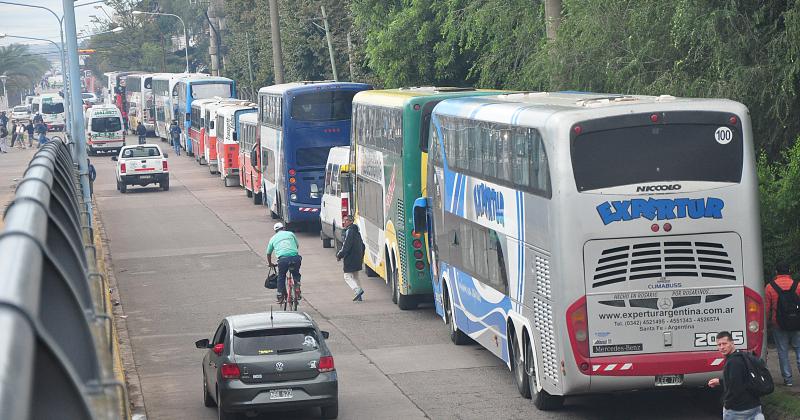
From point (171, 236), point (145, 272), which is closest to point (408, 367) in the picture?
point (145, 272)

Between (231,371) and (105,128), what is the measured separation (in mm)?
59734

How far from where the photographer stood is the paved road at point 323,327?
1573cm

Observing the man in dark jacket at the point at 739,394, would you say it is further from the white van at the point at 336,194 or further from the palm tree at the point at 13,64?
the palm tree at the point at 13,64

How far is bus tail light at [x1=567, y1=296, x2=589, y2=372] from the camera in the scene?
45.0 feet

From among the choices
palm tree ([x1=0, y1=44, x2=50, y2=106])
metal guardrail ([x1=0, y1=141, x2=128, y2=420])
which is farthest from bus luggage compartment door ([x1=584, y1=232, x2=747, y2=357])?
palm tree ([x1=0, y1=44, x2=50, y2=106])

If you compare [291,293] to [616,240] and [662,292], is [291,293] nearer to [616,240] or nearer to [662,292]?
[616,240]

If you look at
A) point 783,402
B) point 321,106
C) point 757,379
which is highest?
point 321,106

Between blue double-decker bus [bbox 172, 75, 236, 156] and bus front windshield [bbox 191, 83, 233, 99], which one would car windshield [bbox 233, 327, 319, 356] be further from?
bus front windshield [bbox 191, 83, 233, 99]

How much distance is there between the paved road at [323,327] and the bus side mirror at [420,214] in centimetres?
167

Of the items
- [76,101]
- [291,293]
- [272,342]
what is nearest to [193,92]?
[76,101]

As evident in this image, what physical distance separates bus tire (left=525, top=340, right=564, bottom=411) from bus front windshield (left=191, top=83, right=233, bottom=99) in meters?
54.2

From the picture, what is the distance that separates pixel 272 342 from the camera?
1466 centimetres

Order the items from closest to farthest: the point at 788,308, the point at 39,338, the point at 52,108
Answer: the point at 39,338 → the point at 788,308 → the point at 52,108

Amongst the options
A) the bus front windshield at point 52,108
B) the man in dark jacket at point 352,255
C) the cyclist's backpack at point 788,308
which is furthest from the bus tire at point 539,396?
the bus front windshield at point 52,108
